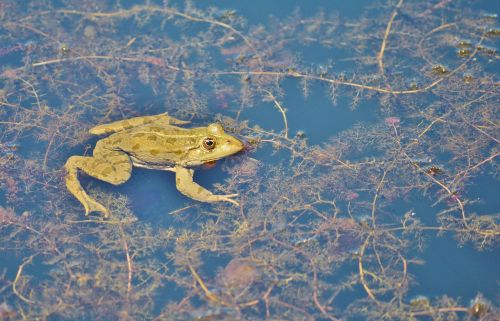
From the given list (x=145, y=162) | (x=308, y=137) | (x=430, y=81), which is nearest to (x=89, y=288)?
(x=145, y=162)

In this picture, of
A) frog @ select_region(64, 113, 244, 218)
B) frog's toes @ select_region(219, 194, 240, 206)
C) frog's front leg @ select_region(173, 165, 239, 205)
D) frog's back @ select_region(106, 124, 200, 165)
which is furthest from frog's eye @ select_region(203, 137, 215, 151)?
frog's toes @ select_region(219, 194, 240, 206)

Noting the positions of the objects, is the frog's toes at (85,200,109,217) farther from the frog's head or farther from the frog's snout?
the frog's snout

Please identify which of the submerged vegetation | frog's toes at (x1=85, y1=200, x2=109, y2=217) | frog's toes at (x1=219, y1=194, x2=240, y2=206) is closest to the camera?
the submerged vegetation

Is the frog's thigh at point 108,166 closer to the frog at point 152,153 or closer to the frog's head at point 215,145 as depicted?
the frog at point 152,153

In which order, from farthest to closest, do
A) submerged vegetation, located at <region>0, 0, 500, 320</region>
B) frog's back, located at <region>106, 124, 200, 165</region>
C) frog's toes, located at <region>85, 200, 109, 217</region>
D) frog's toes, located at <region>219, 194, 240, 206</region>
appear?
frog's back, located at <region>106, 124, 200, 165</region>, frog's toes, located at <region>219, 194, 240, 206</region>, frog's toes, located at <region>85, 200, 109, 217</region>, submerged vegetation, located at <region>0, 0, 500, 320</region>

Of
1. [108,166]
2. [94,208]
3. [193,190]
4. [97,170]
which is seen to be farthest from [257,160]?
[94,208]

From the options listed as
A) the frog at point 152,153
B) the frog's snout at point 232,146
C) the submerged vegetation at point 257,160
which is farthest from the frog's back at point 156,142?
the submerged vegetation at point 257,160

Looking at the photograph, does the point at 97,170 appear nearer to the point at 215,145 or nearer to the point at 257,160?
the point at 215,145
